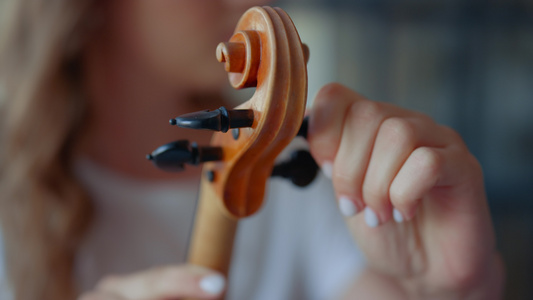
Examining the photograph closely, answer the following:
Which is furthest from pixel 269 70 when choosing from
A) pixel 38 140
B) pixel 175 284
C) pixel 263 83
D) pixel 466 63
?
pixel 466 63

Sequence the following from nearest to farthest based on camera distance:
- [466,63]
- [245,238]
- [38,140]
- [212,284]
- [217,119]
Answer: [217,119]
[212,284]
[38,140]
[245,238]
[466,63]

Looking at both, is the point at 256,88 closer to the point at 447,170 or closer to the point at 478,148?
the point at 447,170

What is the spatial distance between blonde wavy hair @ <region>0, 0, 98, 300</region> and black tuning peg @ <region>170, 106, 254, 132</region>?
43cm

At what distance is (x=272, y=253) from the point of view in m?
0.70

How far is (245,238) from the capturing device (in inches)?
26.9

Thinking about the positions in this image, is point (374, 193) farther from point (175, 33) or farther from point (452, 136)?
point (175, 33)

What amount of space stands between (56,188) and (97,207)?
72mm

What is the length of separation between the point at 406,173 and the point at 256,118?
0.07 metres

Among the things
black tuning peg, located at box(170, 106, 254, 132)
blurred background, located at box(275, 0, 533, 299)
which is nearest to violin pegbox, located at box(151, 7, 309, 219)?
black tuning peg, located at box(170, 106, 254, 132)

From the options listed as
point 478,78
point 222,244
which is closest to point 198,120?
point 222,244

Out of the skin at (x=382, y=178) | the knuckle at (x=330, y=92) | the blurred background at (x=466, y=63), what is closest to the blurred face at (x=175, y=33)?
the skin at (x=382, y=178)

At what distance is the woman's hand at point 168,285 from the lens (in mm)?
308

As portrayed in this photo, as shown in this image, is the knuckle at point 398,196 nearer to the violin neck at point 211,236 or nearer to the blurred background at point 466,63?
the violin neck at point 211,236

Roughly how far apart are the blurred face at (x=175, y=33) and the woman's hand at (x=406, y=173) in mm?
129
